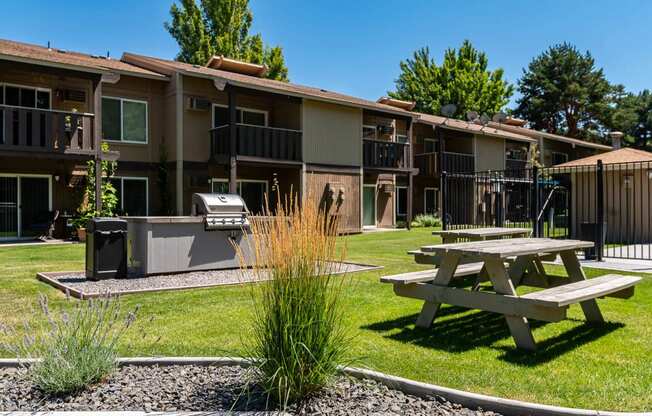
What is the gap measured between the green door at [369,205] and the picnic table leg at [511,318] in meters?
18.1

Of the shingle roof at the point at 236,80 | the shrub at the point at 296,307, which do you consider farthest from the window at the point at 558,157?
the shrub at the point at 296,307

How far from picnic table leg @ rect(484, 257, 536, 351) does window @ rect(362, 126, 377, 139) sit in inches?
760

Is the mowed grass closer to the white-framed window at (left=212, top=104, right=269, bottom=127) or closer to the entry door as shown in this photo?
the entry door

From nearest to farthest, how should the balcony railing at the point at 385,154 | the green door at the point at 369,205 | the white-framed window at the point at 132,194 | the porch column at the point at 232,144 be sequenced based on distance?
the porch column at the point at 232,144 < the white-framed window at the point at 132,194 < the balcony railing at the point at 385,154 < the green door at the point at 369,205

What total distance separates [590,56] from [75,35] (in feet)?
127

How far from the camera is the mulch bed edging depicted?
10.3 ft

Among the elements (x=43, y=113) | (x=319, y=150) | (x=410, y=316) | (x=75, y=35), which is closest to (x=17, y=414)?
(x=410, y=316)

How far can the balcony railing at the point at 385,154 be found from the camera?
70.9 feet

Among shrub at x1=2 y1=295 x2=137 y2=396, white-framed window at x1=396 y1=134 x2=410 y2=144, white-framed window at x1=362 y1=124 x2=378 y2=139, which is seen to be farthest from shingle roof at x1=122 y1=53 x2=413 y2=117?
shrub at x1=2 y1=295 x2=137 y2=396

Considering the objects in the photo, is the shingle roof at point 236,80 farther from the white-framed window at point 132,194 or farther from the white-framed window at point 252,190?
the white-framed window at point 132,194

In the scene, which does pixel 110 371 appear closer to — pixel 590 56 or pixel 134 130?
pixel 134 130

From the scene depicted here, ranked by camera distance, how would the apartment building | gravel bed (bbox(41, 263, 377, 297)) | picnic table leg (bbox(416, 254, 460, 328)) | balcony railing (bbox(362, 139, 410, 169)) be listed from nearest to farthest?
picnic table leg (bbox(416, 254, 460, 328)) → gravel bed (bbox(41, 263, 377, 297)) → the apartment building → balcony railing (bbox(362, 139, 410, 169))

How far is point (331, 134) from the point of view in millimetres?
20375

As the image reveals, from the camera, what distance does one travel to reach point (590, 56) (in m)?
44.7
